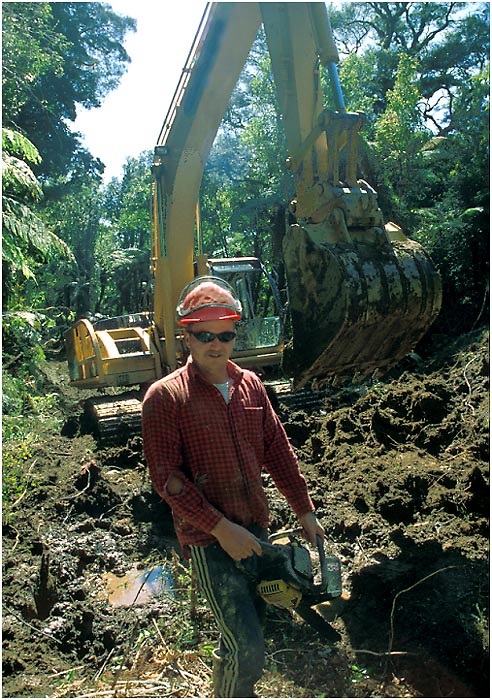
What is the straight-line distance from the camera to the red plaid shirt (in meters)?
2.72

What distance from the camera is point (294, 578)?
2.82m

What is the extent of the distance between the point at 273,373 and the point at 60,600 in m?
6.31

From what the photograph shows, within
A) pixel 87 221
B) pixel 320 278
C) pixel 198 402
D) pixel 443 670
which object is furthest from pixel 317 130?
pixel 87 221

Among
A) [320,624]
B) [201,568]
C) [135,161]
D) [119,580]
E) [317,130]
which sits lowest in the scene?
[119,580]

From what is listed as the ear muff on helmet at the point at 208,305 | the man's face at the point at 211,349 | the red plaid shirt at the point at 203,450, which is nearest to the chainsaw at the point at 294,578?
the red plaid shirt at the point at 203,450

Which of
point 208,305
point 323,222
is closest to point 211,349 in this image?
point 208,305

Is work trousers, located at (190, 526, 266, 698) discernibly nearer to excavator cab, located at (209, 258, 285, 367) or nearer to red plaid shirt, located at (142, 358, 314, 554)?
red plaid shirt, located at (142, 358, 314, 554)

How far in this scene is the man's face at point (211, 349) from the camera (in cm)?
295

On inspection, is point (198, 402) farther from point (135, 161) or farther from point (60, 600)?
point (135, 161)

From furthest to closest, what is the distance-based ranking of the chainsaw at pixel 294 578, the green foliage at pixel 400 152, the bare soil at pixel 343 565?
the green foliage at pixel 400 152 → the bare soil at pixel 343 565 → the chainsaw at pixel 294 578

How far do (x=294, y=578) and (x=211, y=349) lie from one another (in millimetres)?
1066

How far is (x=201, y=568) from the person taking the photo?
2.82 m

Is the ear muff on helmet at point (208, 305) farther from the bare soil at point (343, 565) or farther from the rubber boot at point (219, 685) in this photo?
the bare soil at point (343, 565)

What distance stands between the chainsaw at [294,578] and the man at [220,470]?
2.3 inches
